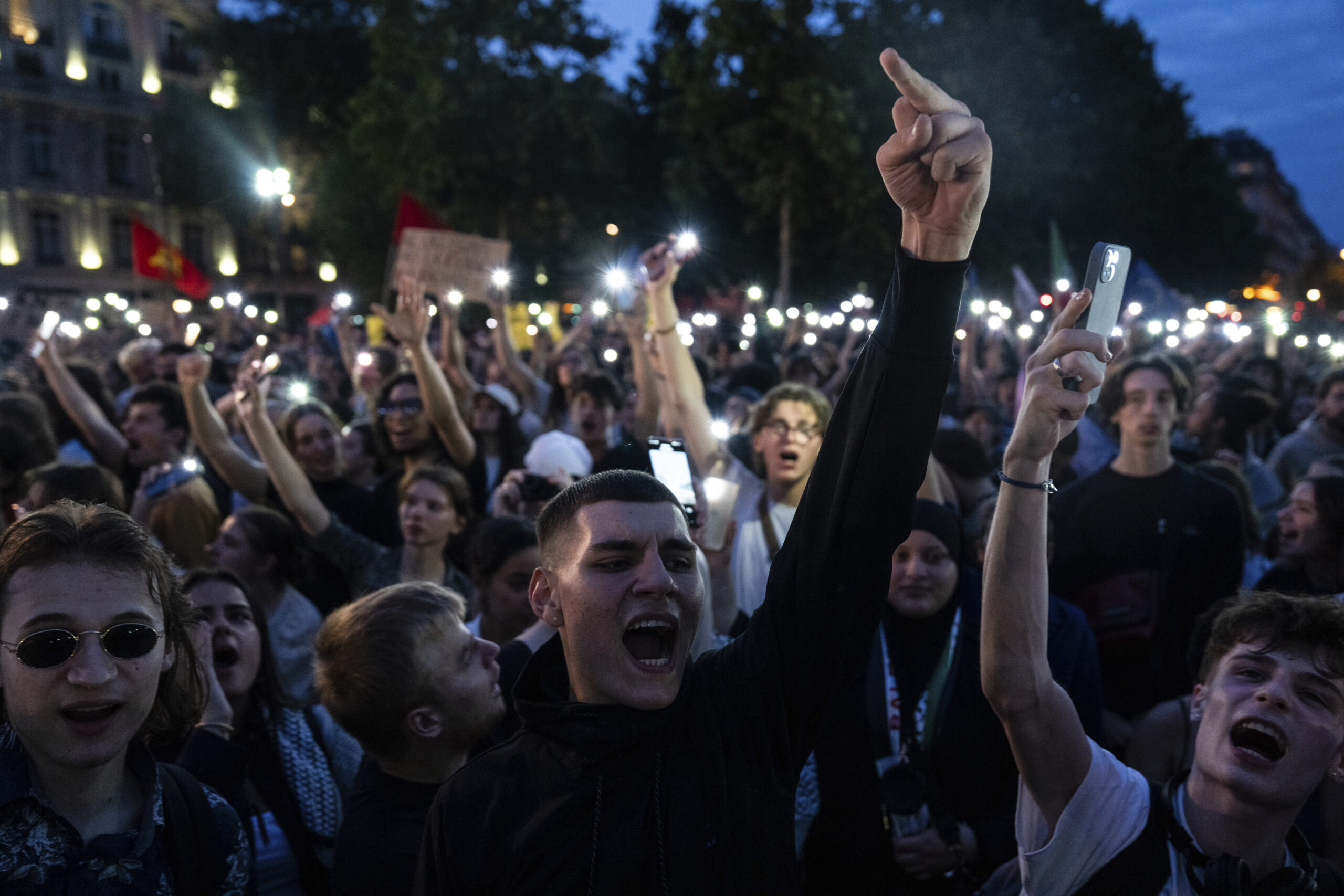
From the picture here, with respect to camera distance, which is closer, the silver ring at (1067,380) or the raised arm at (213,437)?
the silver ring at (1067,380)

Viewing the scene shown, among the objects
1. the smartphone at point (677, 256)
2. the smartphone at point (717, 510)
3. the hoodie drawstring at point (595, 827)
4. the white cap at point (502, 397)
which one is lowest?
the hoodie drawstring at point (595, 827)

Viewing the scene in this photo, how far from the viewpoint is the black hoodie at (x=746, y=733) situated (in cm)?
167

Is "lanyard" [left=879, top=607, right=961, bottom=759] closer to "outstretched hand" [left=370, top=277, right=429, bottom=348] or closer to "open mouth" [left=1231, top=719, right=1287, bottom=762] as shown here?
"open mouth" [left=1231, top=719, right=1287, bottom=762]

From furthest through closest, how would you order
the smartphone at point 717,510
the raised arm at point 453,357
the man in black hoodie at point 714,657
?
the raised arm at point 453,357, the smartphone at point 717,510, the man in black hoodie at point 714,657

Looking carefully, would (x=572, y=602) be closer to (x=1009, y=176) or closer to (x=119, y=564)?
(x=119, y=564)

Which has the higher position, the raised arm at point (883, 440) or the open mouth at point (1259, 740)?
the raised arm at point (883, 440)

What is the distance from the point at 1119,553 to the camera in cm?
420

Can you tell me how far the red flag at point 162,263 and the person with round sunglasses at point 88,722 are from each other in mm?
14245

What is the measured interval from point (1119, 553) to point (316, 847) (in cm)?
320

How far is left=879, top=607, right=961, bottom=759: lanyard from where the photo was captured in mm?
2930

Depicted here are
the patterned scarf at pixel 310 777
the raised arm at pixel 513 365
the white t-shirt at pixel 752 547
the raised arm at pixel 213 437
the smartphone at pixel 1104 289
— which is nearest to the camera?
the smartphone at pixel 1104 289

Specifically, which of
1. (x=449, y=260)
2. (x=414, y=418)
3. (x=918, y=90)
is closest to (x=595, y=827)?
(x=918, y=90)

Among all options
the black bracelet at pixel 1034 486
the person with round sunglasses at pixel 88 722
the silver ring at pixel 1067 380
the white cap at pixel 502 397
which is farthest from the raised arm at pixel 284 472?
the silver ring at pixel 1067 380

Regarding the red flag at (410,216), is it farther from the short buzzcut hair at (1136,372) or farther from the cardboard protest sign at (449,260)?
the short buzzcut hair at (1136,372)
